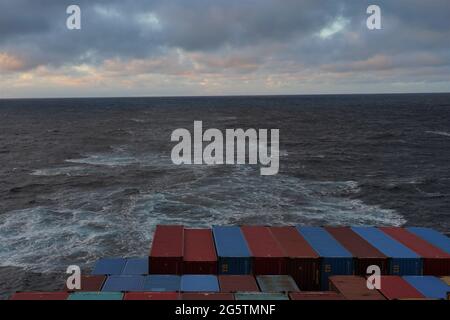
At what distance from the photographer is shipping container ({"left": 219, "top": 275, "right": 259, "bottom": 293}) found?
28000mm

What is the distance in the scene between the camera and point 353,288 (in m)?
27.6

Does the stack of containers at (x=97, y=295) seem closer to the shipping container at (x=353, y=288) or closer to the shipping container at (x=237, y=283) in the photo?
the shipping container at (x=237, y=283)

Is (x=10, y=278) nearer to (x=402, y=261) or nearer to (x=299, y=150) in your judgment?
(x=402, y=261)

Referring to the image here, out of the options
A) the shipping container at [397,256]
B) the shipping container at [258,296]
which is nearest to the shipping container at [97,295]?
the shipping container at [258,296]

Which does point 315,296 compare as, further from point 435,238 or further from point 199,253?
point 435,238

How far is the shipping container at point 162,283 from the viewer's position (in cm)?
2819

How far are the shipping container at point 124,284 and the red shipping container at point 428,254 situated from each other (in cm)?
2040

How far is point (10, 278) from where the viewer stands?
131 feet

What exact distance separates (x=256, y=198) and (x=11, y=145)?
293 feet

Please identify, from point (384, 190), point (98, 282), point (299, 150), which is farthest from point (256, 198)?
point (299, 150)

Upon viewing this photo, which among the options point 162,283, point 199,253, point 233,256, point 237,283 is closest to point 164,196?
point 199,253

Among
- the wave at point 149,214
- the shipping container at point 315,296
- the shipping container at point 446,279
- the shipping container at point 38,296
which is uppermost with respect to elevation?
the shipping container at point 38,296

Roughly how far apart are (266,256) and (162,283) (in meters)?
7.84

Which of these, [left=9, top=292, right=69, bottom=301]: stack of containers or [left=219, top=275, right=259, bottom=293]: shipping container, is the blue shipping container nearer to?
[left=219, top=275, right=259, bottom=293]: shipping container
